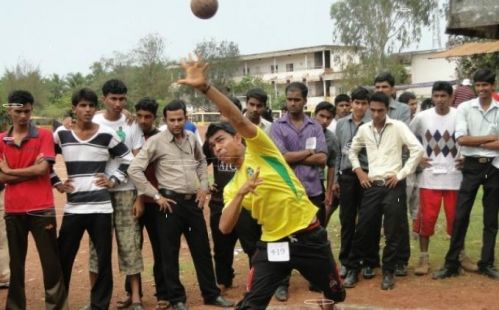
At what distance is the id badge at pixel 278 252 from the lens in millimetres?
4711

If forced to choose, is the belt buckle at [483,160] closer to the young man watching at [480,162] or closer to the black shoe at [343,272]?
the young man watching at [480,162]

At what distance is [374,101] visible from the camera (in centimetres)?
684

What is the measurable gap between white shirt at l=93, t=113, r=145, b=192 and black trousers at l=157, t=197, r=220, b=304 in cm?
52

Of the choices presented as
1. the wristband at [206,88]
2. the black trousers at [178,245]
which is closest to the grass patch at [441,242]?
the black trousers at [178,245]

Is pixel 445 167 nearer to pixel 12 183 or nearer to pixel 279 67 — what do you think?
pixel 12 183

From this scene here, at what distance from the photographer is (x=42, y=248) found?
598 centimetres

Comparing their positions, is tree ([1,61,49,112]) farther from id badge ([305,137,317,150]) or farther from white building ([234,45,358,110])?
id badge ([305,137,317,150])

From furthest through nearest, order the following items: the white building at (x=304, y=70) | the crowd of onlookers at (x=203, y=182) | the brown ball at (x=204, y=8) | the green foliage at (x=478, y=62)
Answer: the white building at (x=304, y=70)
the green foliage at (x=478, y=62)
the crowd of onlookers at (x=203, y=182)
the brown ball at (x=204, y=8)

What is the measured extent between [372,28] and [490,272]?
39.5 m

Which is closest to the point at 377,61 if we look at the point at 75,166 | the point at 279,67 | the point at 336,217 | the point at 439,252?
the point at 279,67

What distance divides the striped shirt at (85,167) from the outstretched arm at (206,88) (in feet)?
6.95

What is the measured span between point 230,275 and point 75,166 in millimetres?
2146

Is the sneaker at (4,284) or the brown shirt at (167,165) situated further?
the sneaker at (4,284)

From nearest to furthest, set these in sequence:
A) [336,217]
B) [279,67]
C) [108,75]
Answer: [336,217], [108,75], [279,67]
